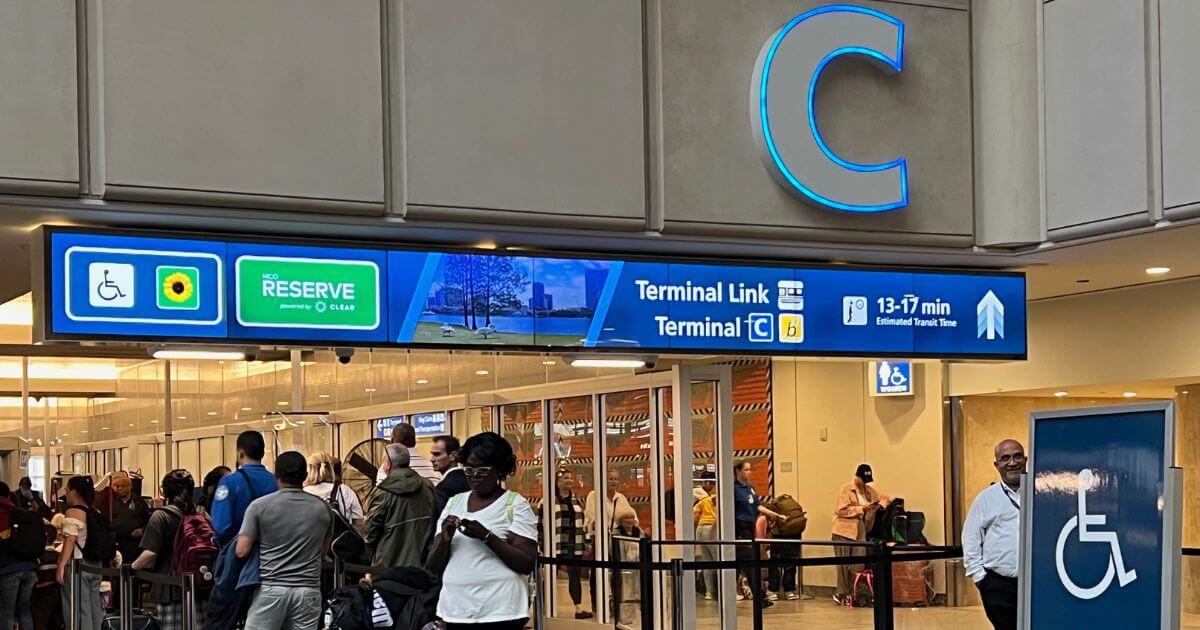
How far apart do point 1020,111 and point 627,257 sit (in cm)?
326

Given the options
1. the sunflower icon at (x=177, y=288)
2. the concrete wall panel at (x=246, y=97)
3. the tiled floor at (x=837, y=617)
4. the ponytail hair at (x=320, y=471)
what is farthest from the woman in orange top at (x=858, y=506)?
the sunflower icon at (x=177, y=288)

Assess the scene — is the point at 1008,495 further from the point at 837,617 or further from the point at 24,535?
the point at 24,535

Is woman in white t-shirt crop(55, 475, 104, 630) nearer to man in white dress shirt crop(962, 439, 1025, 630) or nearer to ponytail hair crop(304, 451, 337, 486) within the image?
ponytail hair crop(304, 451, 337, 486)

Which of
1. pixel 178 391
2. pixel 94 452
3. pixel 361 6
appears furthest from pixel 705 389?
pixel 94 452

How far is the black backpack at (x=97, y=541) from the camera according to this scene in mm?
11797

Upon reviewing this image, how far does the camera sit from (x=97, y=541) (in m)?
11.9

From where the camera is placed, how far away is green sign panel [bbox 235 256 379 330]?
881 centimetres

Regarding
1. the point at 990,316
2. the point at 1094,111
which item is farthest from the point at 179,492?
the point at 1094,111

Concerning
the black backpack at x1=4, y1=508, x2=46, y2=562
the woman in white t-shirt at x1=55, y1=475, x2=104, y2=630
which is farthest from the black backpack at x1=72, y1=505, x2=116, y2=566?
the black backpack at x1=4, y1=508, x2=46, y2=562

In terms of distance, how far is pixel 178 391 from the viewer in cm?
2548

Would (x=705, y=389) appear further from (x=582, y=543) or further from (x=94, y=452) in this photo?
(x=94, y=452)

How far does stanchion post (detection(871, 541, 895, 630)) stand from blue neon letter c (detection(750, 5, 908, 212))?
2482 mm

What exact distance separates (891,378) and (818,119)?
23.3ft

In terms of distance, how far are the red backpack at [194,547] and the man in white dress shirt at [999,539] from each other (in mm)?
4638
